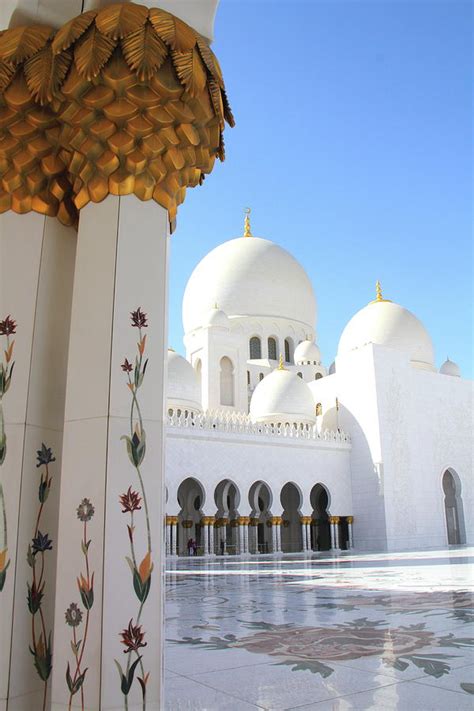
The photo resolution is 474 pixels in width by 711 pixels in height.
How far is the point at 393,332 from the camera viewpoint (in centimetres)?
2144

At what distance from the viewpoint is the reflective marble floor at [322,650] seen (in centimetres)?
215

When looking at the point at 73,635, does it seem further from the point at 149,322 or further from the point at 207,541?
the point at 207,541

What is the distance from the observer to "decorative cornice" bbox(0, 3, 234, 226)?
85.4 inches

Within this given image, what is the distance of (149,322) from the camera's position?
7.20 ft

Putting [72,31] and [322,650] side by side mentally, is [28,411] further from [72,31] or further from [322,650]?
[322,650]

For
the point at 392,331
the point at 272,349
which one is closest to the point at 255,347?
the point at 272,349

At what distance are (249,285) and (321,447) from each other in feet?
26.0

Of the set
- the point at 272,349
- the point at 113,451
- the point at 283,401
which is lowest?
the point at 113,451

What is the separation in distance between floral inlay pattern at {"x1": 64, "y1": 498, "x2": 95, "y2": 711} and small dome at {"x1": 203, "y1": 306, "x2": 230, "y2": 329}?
60.6ft

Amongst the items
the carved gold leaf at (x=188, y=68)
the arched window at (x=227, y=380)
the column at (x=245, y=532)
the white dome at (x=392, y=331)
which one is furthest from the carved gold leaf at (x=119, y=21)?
the white dome at (x=392, y=331)

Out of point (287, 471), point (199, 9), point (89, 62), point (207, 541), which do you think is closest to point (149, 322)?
point (89, 62)

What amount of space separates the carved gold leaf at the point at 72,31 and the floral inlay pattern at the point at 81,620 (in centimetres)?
A: 156

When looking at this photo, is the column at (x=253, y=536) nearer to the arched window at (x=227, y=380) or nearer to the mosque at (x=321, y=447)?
the mosque at (x=321, y=447)

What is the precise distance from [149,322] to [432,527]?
54.9 ft
